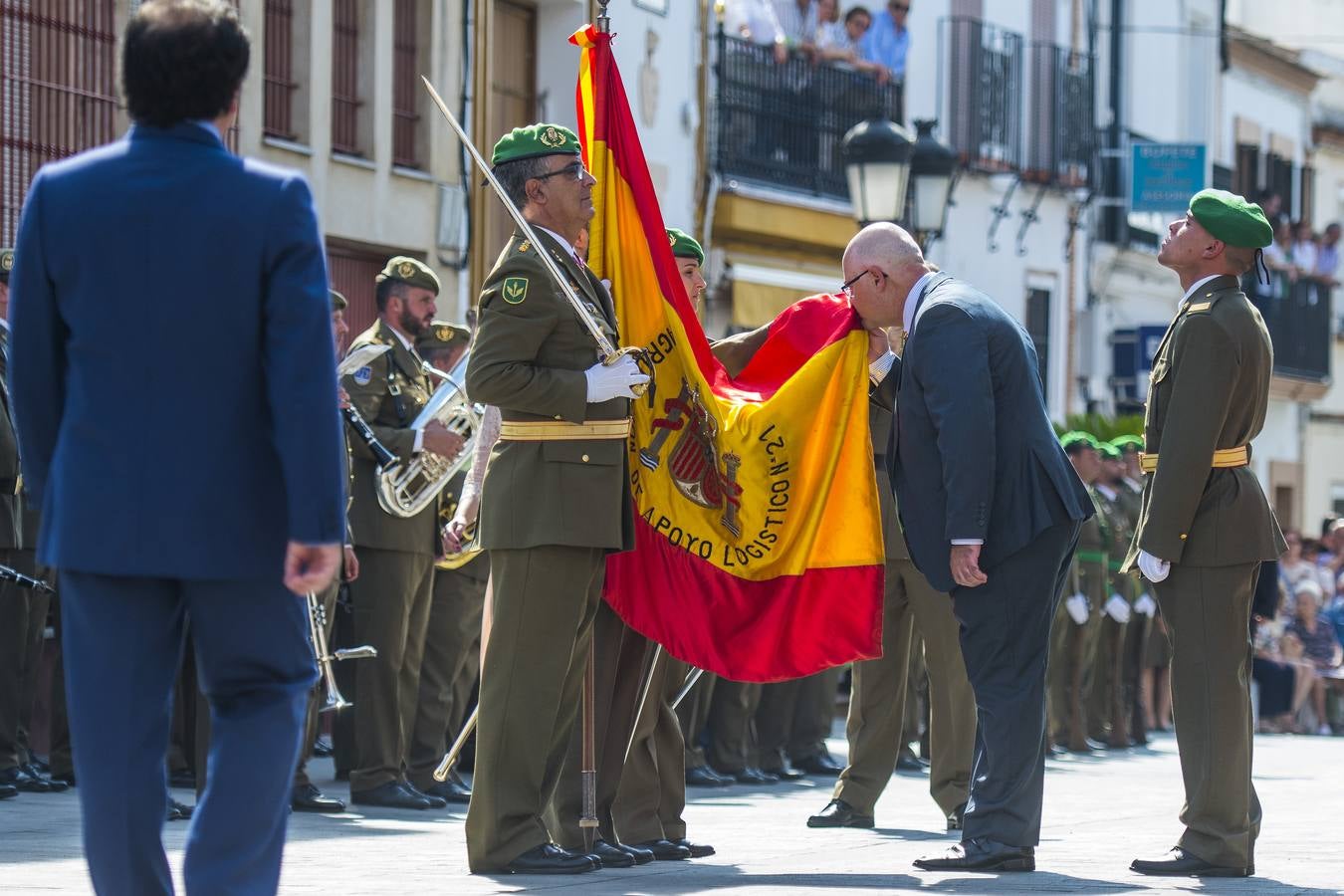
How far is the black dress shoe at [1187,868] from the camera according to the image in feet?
27.9

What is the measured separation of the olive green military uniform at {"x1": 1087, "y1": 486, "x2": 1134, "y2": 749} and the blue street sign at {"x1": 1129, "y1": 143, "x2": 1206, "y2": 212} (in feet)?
40.0

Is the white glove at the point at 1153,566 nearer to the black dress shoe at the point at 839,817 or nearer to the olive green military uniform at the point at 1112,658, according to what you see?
the black dress shoe at the point at 839,817

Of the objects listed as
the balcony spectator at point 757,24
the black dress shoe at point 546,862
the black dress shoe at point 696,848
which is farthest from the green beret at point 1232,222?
the balcony spectator at point 757,24

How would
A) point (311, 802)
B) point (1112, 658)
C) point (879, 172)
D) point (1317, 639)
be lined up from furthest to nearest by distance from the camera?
point (1317, 639) < point (1112, 658) < point (879, 172) < point (311, 802)

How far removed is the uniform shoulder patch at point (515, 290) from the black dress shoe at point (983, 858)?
88.9 inches

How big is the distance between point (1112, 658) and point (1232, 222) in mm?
10369

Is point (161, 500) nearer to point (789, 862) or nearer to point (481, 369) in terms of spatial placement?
point (481, 369)

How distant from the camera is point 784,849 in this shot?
9.45 metres

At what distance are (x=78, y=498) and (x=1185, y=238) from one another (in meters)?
4.73

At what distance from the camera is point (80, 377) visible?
213 inches

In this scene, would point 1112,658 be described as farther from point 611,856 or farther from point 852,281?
point 611,856

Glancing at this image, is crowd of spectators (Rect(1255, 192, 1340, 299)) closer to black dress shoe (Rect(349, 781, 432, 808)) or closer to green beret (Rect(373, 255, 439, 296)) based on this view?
green beret (Rect(373, 255, 439, 296))

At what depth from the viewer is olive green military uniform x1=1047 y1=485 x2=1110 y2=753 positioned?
17.8 m

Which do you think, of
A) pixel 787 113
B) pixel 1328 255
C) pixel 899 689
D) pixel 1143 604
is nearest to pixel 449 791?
pixel 899 689
